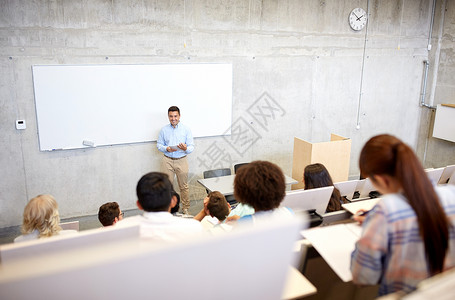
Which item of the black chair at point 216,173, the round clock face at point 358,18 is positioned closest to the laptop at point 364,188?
the black chair at point 216,173

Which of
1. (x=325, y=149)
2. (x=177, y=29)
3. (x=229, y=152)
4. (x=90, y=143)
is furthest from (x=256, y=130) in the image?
(x=90, y=143)

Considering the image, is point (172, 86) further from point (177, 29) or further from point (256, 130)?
point (256, 130)

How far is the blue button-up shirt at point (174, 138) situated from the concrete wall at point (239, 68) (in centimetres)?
29

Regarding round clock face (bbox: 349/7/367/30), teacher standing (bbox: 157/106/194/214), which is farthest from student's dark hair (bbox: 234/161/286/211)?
round clock face (bbox: 349/7/367/30)

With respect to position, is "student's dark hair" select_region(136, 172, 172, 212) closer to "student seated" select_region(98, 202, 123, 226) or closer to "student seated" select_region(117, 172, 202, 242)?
"student seated" select_region(117, 172, 202, 242)

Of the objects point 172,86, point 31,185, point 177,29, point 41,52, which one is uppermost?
point 177,29

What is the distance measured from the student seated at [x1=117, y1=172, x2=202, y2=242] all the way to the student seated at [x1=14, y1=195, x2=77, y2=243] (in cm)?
89

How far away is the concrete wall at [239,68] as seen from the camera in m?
4.93

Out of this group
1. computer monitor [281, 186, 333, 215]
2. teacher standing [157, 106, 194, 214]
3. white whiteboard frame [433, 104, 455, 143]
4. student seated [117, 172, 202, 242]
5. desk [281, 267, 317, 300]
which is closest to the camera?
desk [281, 267, 317, 300]

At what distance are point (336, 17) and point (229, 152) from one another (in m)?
2.93

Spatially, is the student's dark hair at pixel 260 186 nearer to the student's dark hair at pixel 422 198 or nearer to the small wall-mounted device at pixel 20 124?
the student's dark hair at pixel 422 198

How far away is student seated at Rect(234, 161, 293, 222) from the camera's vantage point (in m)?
2.00

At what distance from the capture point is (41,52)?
4855mm

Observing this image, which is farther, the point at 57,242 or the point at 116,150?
the point at 116,150
